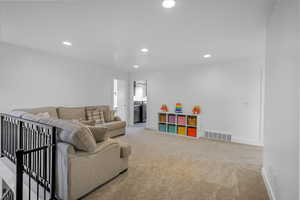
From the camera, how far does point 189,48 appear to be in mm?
3236

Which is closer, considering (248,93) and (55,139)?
(55,139)

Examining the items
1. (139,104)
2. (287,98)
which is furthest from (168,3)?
(139,104)

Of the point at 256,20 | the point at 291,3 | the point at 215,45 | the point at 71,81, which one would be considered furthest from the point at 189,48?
the point at 71,81

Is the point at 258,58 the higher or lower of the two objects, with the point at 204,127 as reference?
higher

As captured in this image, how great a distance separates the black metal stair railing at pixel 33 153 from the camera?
1504 millimetres

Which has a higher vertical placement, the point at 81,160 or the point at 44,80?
the point at 44,80

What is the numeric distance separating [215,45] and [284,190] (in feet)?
8.59

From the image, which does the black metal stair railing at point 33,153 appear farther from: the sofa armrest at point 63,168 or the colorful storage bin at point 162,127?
the colorful storage bin at point 162,127

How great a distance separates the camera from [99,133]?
2084 mm

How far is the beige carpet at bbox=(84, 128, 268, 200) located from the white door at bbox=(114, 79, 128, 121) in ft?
9.64

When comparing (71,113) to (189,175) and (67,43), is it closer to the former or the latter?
(67,43)

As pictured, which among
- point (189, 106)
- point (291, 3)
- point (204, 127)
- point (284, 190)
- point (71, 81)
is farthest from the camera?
point (189, 106)

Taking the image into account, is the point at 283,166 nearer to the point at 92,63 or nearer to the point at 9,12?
the point at 9,12

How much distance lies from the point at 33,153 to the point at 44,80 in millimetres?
2400
